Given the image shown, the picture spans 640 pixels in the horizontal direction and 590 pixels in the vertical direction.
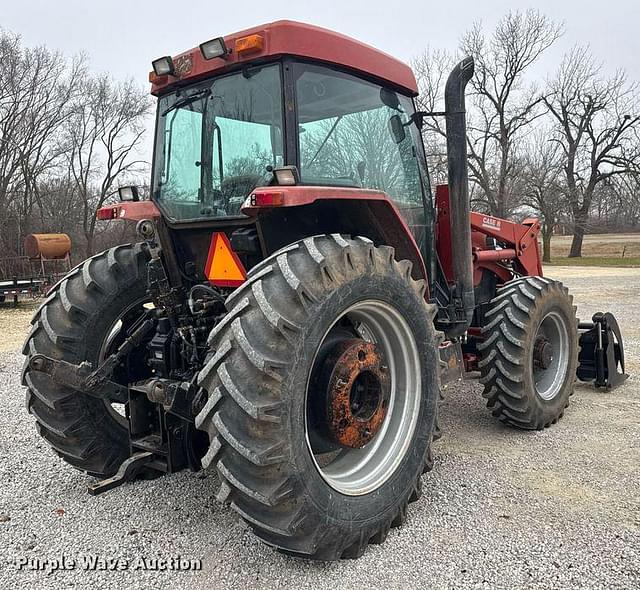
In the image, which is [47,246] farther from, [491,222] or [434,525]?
[434,525]

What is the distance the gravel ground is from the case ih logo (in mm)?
1860

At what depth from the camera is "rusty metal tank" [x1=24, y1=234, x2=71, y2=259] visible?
61.7 ft

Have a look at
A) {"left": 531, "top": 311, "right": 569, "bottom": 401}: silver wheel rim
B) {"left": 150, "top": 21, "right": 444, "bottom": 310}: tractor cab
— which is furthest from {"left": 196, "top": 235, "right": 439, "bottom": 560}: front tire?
{"left": 531, "top": 311, "right": 569, "bottom": 401}: silver wheel rim

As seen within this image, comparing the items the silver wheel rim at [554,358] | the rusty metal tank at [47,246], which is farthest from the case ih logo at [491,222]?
the rusty metal tank at [47,246]

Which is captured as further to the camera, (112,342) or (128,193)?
(128,193)

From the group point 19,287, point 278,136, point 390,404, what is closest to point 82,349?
point 278,136

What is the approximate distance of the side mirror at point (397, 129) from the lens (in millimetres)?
3883

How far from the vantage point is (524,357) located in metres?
4.36

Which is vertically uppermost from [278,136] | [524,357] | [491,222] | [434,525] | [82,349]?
[278,136]

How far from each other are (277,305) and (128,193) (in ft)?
6.37

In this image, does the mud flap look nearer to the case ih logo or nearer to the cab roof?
the case ih logo

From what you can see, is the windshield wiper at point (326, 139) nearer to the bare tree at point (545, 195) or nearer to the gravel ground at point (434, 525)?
the gravel ground at point (434, 525)

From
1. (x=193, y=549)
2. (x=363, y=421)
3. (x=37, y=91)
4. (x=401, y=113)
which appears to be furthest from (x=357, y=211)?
(x=37, y=91)

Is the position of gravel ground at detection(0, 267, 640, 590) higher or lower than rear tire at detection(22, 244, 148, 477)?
lower
